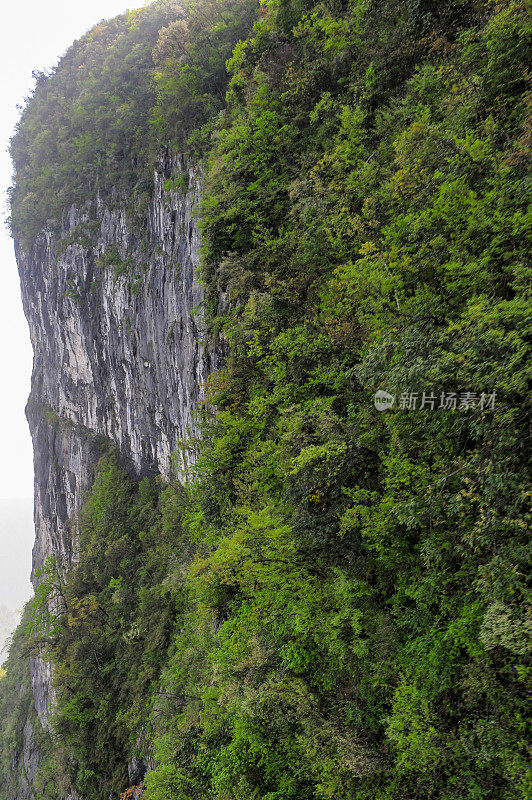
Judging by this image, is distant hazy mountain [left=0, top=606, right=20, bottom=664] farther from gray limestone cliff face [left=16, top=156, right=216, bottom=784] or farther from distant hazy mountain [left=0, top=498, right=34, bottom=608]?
gray limestone cliff face [left=16, top=156, right=216, bottom=784]

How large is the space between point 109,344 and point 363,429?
2172cm

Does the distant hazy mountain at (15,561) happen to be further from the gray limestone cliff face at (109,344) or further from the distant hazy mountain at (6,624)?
the gray limestone cliff face at (109,344)

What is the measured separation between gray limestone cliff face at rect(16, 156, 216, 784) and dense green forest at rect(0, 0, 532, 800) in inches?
150

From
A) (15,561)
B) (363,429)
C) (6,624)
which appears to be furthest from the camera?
(15,561)

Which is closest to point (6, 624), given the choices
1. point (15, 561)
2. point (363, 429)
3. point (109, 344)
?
point (15, 561)

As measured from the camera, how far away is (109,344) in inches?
936

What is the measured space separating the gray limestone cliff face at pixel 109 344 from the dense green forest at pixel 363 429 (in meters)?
3.80

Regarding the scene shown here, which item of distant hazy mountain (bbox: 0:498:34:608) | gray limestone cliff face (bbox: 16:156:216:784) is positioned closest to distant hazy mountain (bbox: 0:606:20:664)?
distant hazy mountain (bbox: 0:498:34:608)

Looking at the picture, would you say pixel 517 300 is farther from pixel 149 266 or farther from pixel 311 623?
pixel 149 266

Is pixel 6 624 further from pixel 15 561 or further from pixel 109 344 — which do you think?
A: pixel 109 344

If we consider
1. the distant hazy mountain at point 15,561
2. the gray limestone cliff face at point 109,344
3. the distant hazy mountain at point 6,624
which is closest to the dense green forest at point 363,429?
the gray limestone cliff face at point 109,344

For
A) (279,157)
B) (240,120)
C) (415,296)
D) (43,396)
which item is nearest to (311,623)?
(415,296)

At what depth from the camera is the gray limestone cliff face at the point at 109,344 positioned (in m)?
15.5

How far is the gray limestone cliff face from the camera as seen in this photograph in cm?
1548
